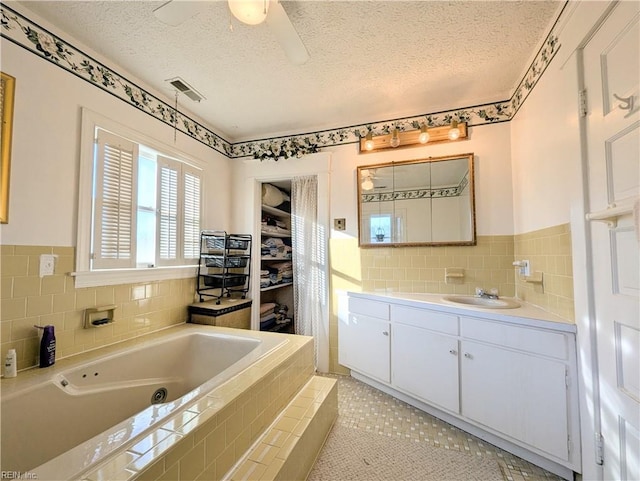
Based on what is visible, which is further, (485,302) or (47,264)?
(485,302)

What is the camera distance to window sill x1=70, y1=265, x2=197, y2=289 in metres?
1.67

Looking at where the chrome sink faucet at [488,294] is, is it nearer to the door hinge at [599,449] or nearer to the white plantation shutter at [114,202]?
the door hinge at [599,449]

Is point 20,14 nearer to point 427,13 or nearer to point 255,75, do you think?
point 255,75

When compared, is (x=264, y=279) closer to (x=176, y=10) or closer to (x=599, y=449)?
(x=176, y=10)

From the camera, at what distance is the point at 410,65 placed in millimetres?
1877

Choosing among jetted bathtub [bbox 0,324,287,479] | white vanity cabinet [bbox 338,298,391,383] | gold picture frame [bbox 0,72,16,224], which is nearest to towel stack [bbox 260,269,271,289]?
jetted bathtub [bbox 0,324,287,479]

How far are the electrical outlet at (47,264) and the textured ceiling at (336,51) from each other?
4.25 feet

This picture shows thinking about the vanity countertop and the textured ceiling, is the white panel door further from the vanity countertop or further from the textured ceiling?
the textured ceiling

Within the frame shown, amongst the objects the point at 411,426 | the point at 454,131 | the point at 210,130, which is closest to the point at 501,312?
the point at 411,426

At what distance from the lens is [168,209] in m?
2.29

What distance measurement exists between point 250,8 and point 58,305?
1823 millimetres

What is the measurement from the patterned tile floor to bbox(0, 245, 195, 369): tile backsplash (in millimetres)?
1646

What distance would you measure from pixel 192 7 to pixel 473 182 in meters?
2.20

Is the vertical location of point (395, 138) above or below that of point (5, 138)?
above
